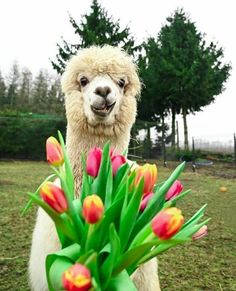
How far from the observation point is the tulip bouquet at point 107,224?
0.80m

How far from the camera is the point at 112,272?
89cm

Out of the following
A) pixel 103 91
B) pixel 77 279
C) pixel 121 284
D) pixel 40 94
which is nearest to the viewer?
pixel 77 279

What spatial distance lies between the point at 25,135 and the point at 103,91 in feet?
53.4

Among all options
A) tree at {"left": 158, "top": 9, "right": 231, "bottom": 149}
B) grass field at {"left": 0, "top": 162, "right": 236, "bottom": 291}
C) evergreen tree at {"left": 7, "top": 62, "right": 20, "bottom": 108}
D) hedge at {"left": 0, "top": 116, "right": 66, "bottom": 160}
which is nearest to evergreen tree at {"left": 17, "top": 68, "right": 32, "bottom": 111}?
evergreen tree at {"left": 7, "top": 62, "right": 20, "bottom": 108}

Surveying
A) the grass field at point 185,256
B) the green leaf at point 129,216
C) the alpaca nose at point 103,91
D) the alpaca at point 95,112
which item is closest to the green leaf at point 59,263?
the green leaf at point 129,216

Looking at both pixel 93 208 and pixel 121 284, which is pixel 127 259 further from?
pixel 93 208

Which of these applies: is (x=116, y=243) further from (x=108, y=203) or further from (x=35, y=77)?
(x=35, y=77)

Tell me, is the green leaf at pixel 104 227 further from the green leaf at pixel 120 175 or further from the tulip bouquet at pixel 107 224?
the green leaf at pixel 120 175

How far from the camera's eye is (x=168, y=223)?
76 cm

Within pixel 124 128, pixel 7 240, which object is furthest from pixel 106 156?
pixel 7 240

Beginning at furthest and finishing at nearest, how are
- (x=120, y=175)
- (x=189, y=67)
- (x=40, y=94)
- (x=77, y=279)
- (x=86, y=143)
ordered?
1. (x=40, y=94)
2. (x=189, y=67)
3. (x=86, y=143)
4. (x=120, y=175)
5. (x=77, y=279)

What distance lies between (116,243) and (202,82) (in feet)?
67.2

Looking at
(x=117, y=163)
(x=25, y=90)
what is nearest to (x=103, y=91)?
(x=117, y=163)

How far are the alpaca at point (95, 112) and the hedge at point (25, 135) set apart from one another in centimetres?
1532
